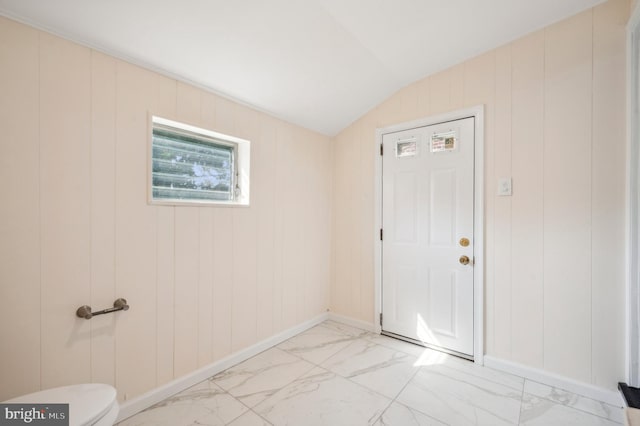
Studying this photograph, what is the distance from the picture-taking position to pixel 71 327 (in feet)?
4.82

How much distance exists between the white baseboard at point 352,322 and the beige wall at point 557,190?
1121 millimetres

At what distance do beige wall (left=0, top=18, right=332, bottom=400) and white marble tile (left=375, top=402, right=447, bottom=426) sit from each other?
127 centimetres

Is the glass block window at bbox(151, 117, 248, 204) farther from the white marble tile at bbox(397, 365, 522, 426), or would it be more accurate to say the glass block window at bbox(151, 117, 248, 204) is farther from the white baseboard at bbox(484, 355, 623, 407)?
the white baseboard at bbox(484, 355, 623, 407)

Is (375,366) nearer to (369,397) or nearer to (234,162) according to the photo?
(369,397)

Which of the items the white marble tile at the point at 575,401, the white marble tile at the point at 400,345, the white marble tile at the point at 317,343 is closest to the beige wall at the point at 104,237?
the white marble tile at the point at 317,343

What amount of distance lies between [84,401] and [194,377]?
3.15ft

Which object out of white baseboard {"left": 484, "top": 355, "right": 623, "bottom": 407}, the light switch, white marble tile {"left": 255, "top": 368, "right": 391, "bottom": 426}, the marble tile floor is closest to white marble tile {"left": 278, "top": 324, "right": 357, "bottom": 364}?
the marble tile floor

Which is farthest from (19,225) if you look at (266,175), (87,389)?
(266,175)

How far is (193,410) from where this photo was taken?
5.65ft

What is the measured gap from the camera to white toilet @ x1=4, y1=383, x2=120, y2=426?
105 cm

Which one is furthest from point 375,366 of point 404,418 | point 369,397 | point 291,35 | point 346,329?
point 291,35

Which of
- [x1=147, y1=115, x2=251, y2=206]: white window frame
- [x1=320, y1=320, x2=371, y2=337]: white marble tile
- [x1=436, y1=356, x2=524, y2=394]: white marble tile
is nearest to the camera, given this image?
[x1=147, y1=115, x2=251, y2=206]: white window frame

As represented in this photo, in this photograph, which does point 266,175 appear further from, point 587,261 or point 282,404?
point 587,261

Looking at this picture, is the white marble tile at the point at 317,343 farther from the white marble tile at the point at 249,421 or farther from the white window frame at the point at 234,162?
the white window frame at the point at 234,162
